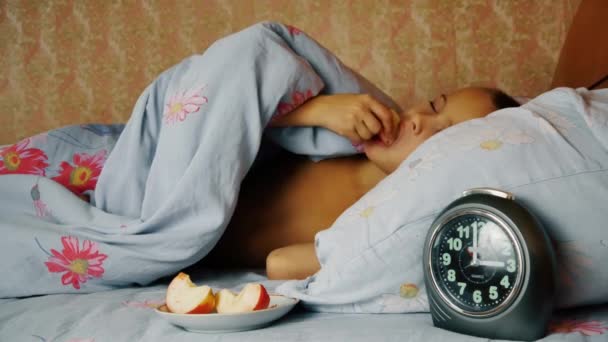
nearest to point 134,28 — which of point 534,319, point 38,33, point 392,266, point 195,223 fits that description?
point 38,33

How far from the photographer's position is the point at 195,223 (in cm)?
113

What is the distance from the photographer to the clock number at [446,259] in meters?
0.75

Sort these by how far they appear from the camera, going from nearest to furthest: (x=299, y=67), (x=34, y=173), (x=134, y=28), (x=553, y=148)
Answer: (x=553, y=148), (x=299, y=67), (x=34, y=173), (x=134, y=28)

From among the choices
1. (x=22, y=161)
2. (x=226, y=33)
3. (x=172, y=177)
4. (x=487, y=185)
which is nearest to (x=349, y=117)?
(x=172, y=177)

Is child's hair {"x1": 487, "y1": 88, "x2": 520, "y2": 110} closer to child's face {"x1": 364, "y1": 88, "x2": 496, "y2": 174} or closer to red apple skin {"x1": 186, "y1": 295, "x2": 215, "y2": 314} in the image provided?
child's face {"x1": 364, "y1": 88, "x2": 496, "y2": 174}

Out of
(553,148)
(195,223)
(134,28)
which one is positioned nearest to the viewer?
(553,148)

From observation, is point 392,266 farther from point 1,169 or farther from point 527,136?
point 1,169

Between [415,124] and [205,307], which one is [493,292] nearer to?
[205,307]

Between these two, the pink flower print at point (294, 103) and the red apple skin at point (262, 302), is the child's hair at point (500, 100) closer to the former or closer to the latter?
the pink flower print at point (294, 103)

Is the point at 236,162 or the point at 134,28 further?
the point at 134,28

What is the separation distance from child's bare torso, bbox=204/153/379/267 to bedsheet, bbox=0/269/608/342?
26 cm

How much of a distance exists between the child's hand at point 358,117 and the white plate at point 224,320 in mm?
501

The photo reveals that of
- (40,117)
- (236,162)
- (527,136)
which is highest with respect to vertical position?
(527,136)

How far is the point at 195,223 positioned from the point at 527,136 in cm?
58
